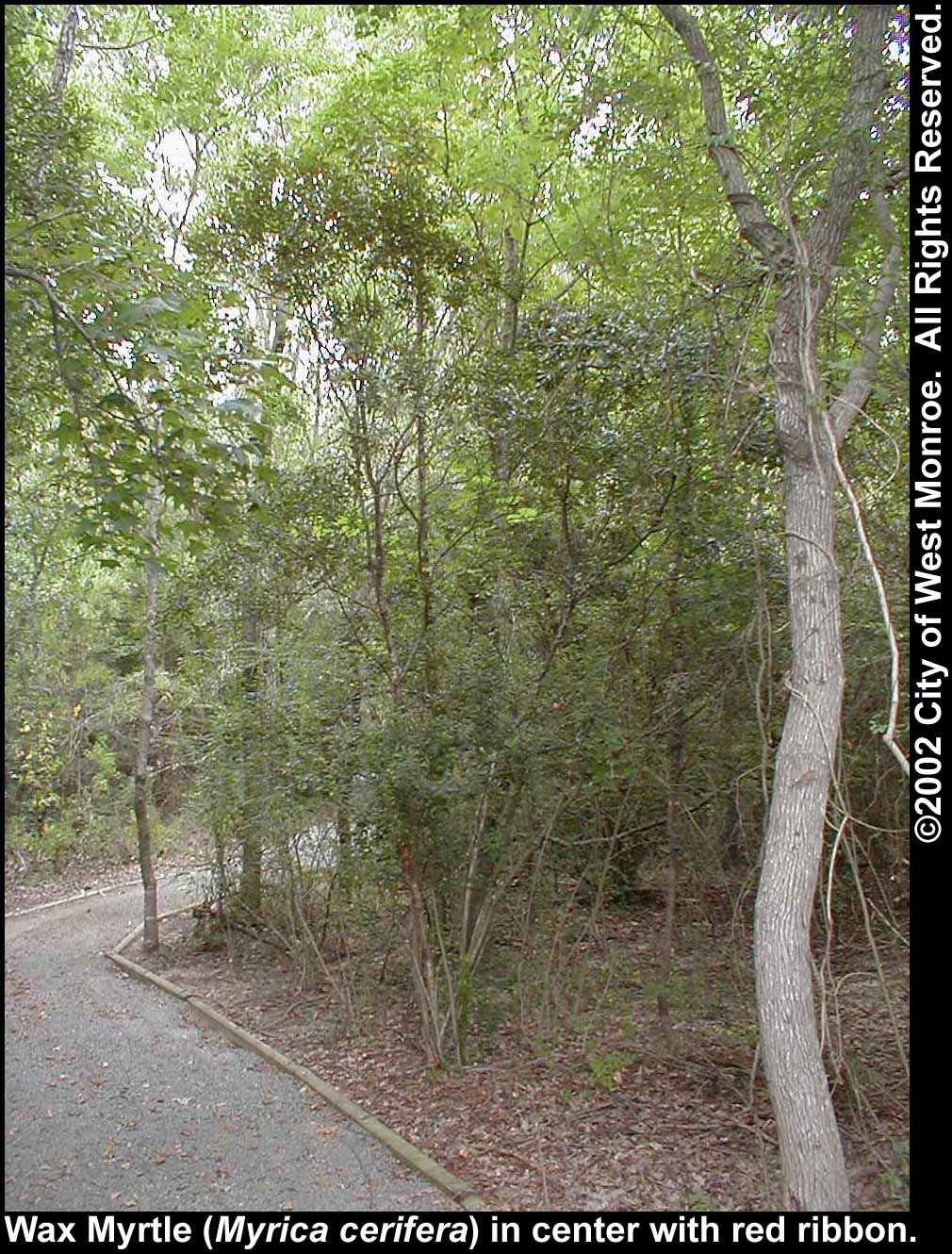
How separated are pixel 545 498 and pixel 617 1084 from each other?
11.1 feet

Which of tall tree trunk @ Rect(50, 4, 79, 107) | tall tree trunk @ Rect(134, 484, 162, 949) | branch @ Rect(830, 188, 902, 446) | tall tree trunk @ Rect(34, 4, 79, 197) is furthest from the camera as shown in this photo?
tall tree trunk @ Rect(134, 484, 162, 949)

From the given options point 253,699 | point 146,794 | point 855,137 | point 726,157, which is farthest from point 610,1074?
point 146,794

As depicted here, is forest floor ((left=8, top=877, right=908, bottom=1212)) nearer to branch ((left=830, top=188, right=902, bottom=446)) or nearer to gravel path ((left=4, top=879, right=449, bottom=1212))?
gravel path ((left=4, top=879, right=449, bottom=1212))

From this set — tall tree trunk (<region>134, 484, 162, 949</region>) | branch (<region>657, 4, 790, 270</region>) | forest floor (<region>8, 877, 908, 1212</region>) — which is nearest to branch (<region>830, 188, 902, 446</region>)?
branch (<region>657, 4, 790, 270</region>)

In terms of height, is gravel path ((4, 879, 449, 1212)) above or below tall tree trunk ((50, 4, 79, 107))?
below

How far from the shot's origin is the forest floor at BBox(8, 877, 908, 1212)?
14.0 feet

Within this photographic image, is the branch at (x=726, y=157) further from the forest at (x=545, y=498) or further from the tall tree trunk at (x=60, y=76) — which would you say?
the tall tree trunk at (x=60, y=76)

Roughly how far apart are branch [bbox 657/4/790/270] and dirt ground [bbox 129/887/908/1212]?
3.27 meters

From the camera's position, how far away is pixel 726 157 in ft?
13.6

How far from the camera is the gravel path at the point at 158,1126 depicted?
14.1 ft

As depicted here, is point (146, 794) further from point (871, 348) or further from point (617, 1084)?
point (871, 348)

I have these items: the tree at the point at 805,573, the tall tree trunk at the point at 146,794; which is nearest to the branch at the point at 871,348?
the tree at the point at 805,573

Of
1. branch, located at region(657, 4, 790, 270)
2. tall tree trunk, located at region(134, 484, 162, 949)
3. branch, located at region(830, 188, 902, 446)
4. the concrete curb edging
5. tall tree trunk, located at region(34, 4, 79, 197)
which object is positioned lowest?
the concrete curb edging
